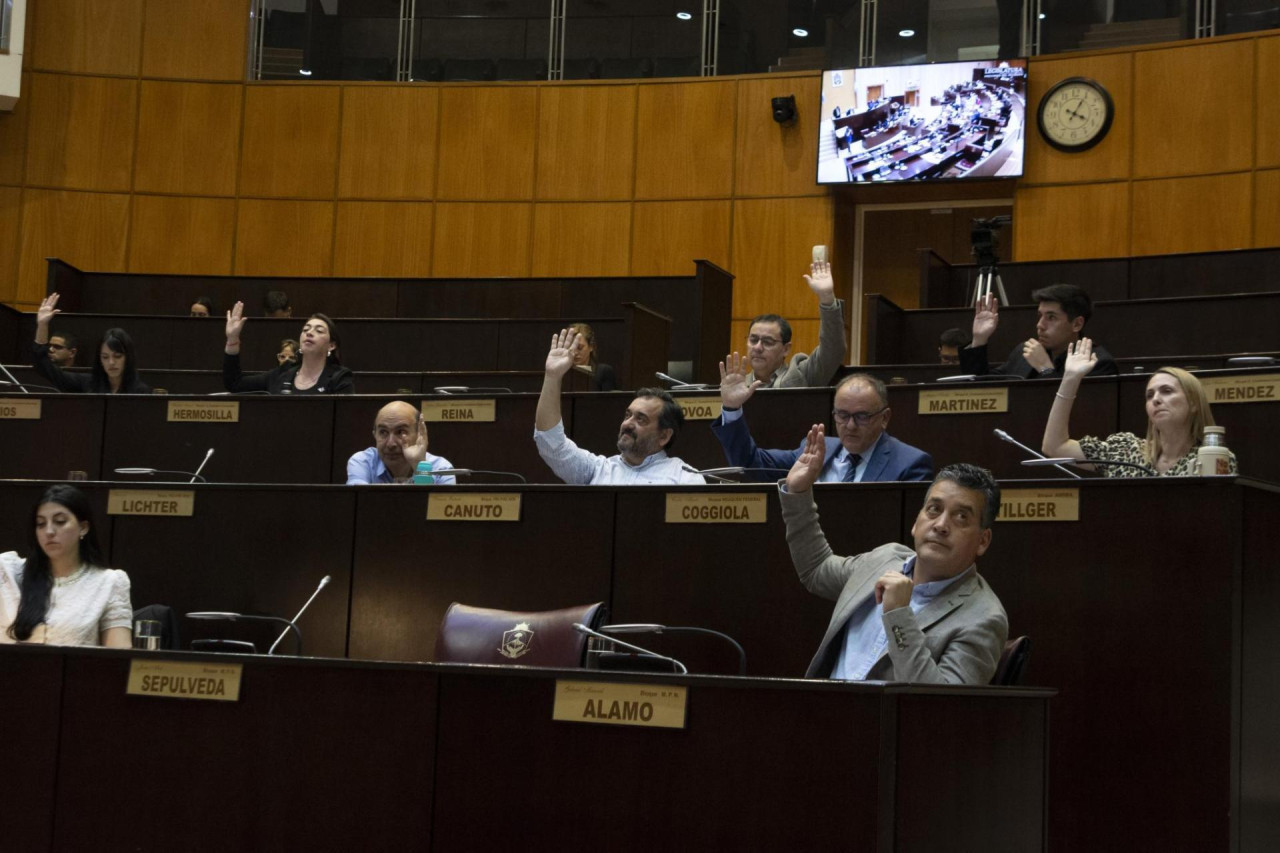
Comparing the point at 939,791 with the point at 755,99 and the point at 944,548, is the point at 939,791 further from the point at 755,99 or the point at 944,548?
the point at 755,99

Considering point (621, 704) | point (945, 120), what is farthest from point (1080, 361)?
point (945, 120)

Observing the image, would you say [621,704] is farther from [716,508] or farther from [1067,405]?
[1067,405]

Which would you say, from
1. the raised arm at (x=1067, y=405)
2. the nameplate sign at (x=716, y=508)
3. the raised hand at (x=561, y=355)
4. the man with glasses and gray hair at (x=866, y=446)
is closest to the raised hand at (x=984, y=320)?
the raised arm at (x=1067, y=405)

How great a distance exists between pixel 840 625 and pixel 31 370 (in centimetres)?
504

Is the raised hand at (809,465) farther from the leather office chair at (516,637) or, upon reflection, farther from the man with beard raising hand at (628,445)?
the man with beard raising hand at (628,445)

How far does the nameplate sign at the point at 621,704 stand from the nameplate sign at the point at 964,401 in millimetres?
2476

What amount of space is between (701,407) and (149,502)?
5.51 feet

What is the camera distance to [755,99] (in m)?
9.56

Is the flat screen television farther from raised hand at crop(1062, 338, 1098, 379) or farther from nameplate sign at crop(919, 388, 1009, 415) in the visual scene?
raised hand at crop(1062, 338, 1098, 379)

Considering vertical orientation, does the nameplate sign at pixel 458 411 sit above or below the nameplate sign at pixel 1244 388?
below

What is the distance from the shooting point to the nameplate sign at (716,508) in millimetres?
3432

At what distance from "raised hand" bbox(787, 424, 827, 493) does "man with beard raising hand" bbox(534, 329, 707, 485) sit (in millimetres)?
991

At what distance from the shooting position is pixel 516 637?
116 inches

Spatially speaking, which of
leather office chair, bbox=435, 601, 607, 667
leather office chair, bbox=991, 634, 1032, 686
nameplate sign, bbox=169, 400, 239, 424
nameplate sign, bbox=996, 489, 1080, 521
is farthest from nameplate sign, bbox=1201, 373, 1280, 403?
nameplate sign, bbox=169, 400, 239, 424
